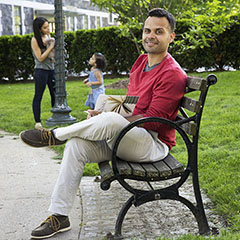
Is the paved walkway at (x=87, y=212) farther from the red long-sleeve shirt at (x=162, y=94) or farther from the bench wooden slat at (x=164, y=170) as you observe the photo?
the red long-sleeve shirt at (x=162, y=94)

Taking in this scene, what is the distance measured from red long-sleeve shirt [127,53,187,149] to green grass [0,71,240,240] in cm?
77

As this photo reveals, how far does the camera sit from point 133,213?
3.53 metres

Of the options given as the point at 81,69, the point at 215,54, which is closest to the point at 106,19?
the point at 81,69

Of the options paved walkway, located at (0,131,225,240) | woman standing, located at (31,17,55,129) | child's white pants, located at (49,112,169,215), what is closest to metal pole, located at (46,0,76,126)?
woman standing, located at (31,17,55,129)

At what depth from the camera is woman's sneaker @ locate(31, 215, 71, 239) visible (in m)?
3.07

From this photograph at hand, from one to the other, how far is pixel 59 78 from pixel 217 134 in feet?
10.0

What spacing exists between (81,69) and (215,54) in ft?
18.0

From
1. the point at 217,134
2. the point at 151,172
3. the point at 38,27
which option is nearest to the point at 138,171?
the point at 151,172

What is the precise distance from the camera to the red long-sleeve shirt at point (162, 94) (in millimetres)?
Result: 3117

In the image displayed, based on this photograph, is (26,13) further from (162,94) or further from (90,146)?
(162,94)

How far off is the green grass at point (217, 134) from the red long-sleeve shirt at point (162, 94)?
77 centimetres

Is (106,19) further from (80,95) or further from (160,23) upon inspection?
(160,23)

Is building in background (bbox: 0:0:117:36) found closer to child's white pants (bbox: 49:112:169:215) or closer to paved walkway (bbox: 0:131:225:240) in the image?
paved walkway (bbox: 0:131:225:240)

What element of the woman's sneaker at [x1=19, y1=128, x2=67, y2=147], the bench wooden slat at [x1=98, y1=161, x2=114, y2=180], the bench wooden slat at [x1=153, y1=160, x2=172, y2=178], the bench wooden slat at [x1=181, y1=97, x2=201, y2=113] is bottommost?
the bench wooden slat at [x1=98, y1=161, x2=114, y2=180]
